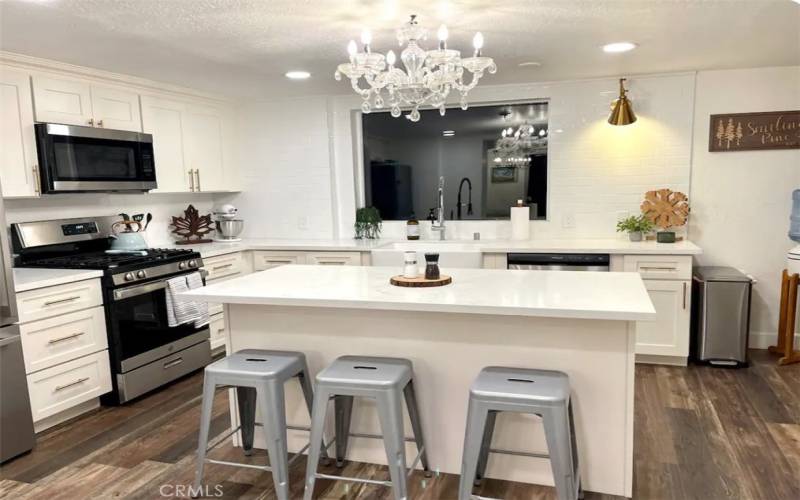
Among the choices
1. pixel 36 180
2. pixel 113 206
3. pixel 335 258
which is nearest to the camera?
pixel 36 180

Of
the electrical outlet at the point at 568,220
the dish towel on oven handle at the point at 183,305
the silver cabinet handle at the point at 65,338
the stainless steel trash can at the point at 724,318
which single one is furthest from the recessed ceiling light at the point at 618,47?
the silver cabinet handle at the point at 65,338

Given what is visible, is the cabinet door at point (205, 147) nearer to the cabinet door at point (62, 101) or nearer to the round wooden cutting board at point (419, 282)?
the cabinet door at point (62, 101)

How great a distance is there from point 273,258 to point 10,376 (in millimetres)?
2183

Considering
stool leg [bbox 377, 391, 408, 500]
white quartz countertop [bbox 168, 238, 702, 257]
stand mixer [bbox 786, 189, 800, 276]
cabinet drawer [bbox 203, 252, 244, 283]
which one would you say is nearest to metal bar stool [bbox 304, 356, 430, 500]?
stool leg [bbox 377, 391, 408, 500]

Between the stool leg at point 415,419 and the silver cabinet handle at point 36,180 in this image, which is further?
the silver cabinet handle at point 36,180

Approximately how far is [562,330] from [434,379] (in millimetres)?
614

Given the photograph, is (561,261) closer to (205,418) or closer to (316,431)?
(316,431)

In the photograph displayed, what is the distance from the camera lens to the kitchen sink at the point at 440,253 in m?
4.13

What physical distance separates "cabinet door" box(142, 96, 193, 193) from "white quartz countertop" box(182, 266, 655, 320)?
1868mm

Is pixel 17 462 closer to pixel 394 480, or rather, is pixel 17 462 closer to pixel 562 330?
pixel 394 480

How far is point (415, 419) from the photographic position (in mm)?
2449

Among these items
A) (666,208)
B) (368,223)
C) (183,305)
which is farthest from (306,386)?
(666,208)

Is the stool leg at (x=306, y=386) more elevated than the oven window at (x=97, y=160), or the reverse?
the oven window at (x=97, y=160)

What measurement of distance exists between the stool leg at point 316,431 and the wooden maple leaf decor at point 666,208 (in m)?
3.15
